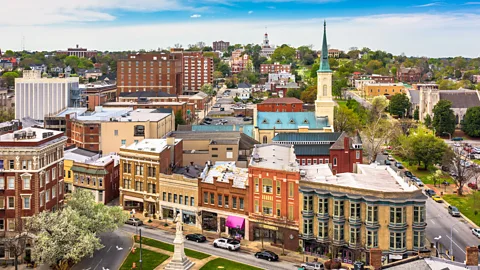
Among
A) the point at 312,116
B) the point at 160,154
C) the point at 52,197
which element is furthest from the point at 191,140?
the point at 52,197

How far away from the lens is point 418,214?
60656mm

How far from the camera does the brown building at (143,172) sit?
260 ft

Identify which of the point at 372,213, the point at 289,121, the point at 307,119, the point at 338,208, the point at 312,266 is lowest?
the point at 312,266

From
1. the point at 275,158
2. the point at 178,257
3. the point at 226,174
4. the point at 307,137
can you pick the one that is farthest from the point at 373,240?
the point at 307,137

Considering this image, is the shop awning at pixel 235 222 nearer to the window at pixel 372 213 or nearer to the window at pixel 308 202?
the window at pixel 308 202

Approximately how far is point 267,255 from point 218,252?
5.63 meters

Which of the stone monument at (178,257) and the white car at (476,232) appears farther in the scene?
the white car at (476,232)

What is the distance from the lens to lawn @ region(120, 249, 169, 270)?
199ft

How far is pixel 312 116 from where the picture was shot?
11488 centimetres

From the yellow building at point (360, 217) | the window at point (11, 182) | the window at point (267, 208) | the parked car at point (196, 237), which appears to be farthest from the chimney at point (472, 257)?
the window at point (11, 182)

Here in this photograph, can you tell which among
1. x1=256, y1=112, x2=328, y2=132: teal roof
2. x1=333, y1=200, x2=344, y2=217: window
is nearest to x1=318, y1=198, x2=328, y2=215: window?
x1=333, y1=200, x2=344, y2=217: window

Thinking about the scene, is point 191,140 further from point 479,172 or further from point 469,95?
point 469,95

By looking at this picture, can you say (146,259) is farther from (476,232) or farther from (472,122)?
(472,122)

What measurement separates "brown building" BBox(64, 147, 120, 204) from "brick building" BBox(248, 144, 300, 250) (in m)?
24.4
